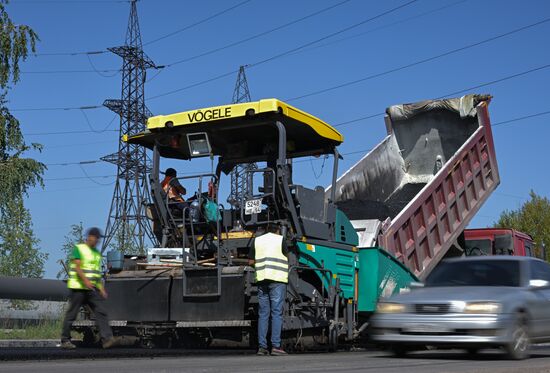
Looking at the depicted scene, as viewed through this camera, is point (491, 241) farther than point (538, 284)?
Yes

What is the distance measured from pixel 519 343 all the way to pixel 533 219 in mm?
41647

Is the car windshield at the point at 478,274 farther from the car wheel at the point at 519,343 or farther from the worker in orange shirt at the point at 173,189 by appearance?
the worker in orange shirt at the point at 173,189

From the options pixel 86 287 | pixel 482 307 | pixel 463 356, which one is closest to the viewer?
pixel 482 307

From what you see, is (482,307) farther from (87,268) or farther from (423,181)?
(423,181)

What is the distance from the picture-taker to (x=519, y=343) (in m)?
8.70

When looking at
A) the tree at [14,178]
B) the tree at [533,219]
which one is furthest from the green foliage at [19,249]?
the tree at [533,219]

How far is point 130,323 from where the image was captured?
10258mm

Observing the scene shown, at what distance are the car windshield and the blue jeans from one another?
1824 millimetres

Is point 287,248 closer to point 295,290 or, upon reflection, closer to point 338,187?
point 295,290

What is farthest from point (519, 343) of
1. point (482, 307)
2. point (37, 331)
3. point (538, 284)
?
point (37, 331)

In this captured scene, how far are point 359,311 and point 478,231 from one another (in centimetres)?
552

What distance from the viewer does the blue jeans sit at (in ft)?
30.8

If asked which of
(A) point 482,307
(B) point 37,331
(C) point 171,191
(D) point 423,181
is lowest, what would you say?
(B) point 37,331

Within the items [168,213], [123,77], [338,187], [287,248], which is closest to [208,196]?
[168,213]
